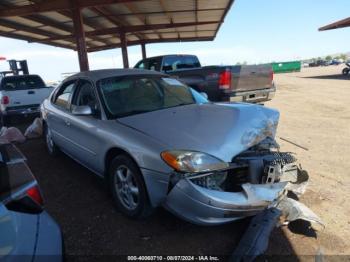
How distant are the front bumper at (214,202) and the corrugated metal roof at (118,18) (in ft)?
31.9

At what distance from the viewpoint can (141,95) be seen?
4.18 metres

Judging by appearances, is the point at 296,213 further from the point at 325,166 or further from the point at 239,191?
the point at 325,166

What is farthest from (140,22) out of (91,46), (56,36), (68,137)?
(68,137)

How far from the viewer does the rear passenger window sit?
4.88 meters

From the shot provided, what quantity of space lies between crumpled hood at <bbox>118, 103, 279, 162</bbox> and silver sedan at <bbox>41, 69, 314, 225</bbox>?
0.03 feet

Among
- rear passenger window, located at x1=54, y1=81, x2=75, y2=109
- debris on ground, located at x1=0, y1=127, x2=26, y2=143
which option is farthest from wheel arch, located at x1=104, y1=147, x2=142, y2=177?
debris on ground, located at x1=0, y1=127, x2=26, y2=143

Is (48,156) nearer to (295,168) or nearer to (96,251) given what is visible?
(96,251)

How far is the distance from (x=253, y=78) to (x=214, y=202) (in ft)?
20.4

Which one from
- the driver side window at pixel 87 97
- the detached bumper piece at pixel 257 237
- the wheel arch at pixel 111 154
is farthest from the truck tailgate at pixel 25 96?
the detached bumper piece at pixel 257 237

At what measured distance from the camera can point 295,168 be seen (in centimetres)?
320

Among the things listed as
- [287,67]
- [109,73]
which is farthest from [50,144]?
[287,67]

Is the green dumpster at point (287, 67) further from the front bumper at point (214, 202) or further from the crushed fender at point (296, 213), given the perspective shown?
the front bumper at point (214, 202)

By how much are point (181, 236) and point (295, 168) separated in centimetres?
137

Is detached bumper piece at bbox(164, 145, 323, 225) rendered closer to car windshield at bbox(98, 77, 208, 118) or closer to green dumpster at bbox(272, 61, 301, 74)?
car windshield at bbox(98, 77, 208, 118)
